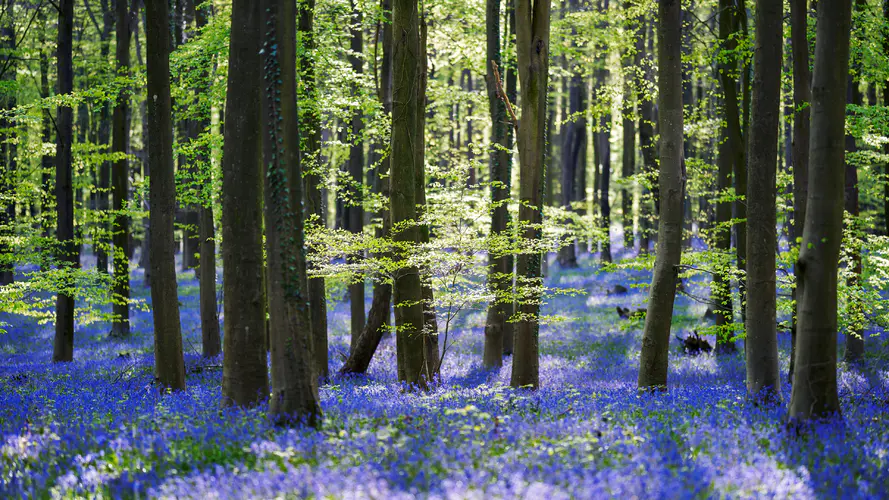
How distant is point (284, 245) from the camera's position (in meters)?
6.63

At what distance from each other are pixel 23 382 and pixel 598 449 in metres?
12.4

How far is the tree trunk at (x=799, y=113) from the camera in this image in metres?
11.0

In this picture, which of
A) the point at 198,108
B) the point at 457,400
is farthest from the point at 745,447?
the point at 198,108

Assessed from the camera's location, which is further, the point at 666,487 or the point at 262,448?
the point at 262,448

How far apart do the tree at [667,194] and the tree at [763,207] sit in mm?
1098

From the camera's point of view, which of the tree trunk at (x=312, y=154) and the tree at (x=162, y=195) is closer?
the tree at (x=162, y=195)

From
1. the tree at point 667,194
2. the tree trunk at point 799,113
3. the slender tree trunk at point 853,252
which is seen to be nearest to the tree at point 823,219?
the tree at point 667,194

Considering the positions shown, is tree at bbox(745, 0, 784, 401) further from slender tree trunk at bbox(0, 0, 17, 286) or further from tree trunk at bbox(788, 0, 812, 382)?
slender tree trunk at bbox(0, 0, 17, 286)

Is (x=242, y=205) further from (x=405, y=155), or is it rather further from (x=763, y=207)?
(x=763, y=207)

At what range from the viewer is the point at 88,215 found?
18.6 meters

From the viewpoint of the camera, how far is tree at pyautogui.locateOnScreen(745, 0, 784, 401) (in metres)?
8.41

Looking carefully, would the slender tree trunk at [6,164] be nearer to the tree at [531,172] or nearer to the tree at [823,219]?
the tree at [531,172]

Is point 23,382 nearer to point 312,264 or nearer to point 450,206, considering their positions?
point 312,264

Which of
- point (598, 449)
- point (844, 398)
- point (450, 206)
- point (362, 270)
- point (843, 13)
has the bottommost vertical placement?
point (844, 398)
